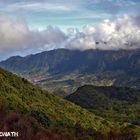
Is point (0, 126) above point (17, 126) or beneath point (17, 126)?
above

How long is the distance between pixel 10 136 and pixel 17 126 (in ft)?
149

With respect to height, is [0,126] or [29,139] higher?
[0,126]

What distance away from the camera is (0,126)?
126 meters

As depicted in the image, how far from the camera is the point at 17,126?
518ft

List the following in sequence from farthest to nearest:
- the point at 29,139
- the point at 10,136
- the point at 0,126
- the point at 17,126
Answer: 1. the point at 17,126
2. the point at 29,139
3. the point at 0,126
4. the point at 10,136

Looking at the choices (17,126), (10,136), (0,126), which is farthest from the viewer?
(17,126)

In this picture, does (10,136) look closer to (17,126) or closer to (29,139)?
(29,139)

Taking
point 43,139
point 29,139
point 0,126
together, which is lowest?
point 43,139

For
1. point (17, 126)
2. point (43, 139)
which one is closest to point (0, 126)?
point (17, 126)

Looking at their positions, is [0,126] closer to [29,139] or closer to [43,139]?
[29,139]

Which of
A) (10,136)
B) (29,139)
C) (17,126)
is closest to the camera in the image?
(10,136)

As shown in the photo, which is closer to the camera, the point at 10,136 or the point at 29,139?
the point at 10,136

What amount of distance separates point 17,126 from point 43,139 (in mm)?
14476

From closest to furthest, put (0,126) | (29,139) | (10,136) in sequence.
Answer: (10,136) < (0,126) < (29,139)
